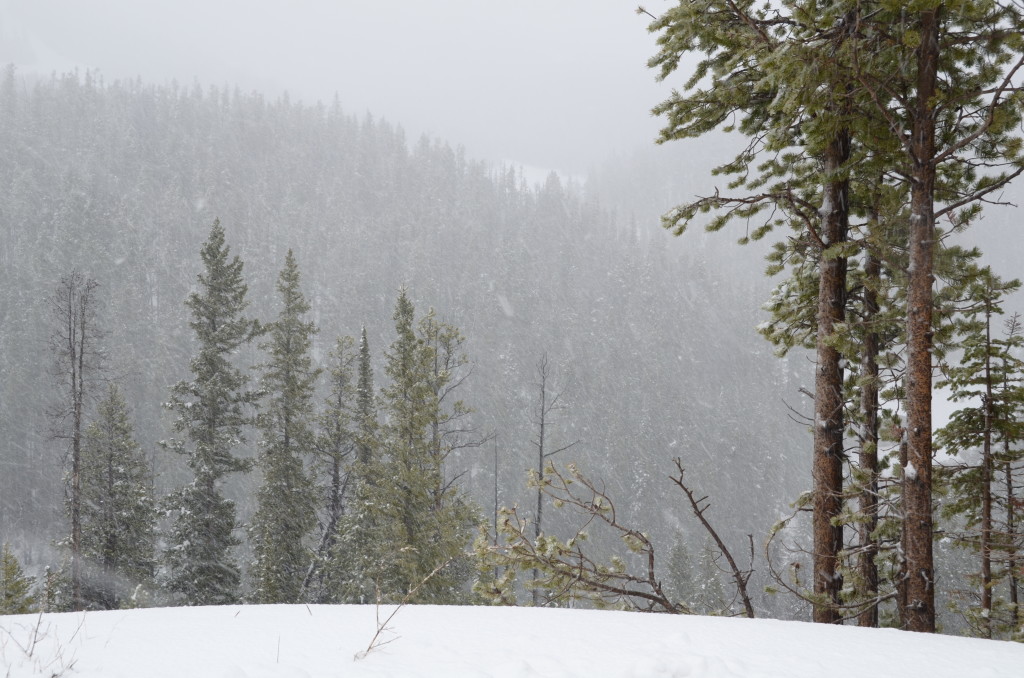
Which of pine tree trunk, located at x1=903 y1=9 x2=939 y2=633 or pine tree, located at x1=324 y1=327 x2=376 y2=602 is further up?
pine tree trunk, located at x1=903 y1=9 x2=939 y2=633

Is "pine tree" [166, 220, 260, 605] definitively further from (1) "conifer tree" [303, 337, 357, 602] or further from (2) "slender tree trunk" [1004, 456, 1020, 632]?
(2) "slender tree trunk" [1004, 456, 1020, 632]

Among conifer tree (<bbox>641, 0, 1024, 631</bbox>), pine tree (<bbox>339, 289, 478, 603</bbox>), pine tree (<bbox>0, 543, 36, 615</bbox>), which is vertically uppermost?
conifer tree (<bbox>641, 0, 1024, 631</bbox>)

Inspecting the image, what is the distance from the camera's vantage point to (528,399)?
81.8 meters

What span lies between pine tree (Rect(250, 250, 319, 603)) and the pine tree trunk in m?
17.6

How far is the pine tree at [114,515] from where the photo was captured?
17.5m

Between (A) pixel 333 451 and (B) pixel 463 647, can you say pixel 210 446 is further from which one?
(B) pixel 463 647

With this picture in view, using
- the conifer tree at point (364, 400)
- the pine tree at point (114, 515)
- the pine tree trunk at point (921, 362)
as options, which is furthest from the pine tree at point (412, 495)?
the pine tree trunk at point (921, 362)

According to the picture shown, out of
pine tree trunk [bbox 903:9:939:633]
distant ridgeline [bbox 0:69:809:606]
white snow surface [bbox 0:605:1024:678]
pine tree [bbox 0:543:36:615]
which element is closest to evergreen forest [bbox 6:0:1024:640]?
pine tree trunk [bbox 903:9:939:633]

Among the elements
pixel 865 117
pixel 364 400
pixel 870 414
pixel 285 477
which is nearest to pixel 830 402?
pixel 870 414

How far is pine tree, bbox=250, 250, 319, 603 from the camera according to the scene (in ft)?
58.0

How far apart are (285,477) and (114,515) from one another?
581cm

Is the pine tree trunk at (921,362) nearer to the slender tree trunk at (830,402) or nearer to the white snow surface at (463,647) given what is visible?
the white snow surface at (463,647)

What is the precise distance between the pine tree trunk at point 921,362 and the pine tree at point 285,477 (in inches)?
694

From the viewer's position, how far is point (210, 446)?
1655 centimetres
